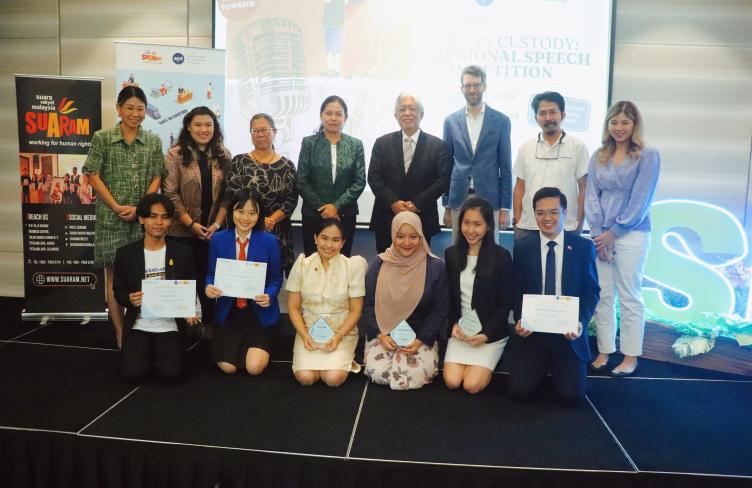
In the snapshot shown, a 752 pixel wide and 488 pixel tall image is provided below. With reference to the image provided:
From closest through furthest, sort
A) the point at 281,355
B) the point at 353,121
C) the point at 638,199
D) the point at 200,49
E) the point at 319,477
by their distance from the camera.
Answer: the point at 319,477 < the point at 638,199 < the point at 281,355 < the point at 200,49 < the point at 353,121

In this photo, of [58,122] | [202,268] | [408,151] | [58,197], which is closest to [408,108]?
[408,151]

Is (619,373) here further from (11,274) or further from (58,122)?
(11,274)

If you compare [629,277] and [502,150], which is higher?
[502,150]

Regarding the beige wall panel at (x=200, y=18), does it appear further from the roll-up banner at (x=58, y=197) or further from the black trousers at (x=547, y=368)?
the black trousers at (x=547, y=368)

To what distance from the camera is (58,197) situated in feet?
14.6

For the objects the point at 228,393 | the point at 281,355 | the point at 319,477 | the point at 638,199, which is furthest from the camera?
the point at 281,355

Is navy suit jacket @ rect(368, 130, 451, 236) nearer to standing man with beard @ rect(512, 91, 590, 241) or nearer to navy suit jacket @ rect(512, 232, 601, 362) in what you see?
standing man with beard @ rect(512, 91, 590, 241)

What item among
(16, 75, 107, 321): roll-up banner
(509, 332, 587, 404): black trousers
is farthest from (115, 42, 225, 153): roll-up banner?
(509, 332, 587, 404): black trousers

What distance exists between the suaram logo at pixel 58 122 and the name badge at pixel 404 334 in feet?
9.71

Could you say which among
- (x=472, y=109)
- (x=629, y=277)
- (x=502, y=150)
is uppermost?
(x=472, y=109)

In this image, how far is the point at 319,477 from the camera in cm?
233

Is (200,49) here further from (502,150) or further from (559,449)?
(559,449)

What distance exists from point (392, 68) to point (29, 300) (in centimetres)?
344

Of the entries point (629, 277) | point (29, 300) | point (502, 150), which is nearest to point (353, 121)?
point (502, 150)
